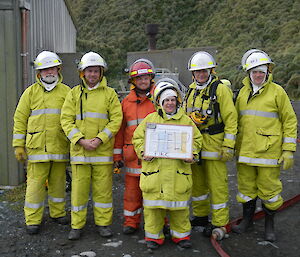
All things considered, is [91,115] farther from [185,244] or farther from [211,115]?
[185,244]

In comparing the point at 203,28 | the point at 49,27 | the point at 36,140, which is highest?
the point at 203,28

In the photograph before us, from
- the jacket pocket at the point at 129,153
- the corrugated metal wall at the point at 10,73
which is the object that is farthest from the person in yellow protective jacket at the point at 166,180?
the corrugated metal wall at the point at 10,73

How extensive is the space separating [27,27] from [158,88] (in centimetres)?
350

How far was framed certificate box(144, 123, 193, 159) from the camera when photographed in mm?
4500

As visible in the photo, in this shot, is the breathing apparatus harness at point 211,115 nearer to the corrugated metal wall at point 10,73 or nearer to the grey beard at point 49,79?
the grey beard at point 49,79

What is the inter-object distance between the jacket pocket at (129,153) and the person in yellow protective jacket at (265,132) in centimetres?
136

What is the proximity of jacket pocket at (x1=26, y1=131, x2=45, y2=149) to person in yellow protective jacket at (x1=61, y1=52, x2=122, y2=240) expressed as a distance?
0.46m

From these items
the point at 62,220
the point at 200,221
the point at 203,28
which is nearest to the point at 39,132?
the point at 62,220

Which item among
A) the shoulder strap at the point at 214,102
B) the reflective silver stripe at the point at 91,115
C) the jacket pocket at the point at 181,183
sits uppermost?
the shoulder strap at the point at 214,102

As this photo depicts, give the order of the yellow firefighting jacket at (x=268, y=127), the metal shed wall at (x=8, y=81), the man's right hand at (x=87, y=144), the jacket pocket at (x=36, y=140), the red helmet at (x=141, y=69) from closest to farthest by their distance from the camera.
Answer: the yellow firefighting jacket at (x=268, y=127)
the man's right hand at (x=87, y=144)
the red helmet at (x=141, y=69)
the jacket pocket at (x=36, y=140)
the metal shed wall at (x=8, y=81)

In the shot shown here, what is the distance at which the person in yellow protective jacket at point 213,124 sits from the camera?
483cm

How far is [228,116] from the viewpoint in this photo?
15.8 ft

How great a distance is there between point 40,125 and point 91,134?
0.76m

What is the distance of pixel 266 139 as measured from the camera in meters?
4.77
